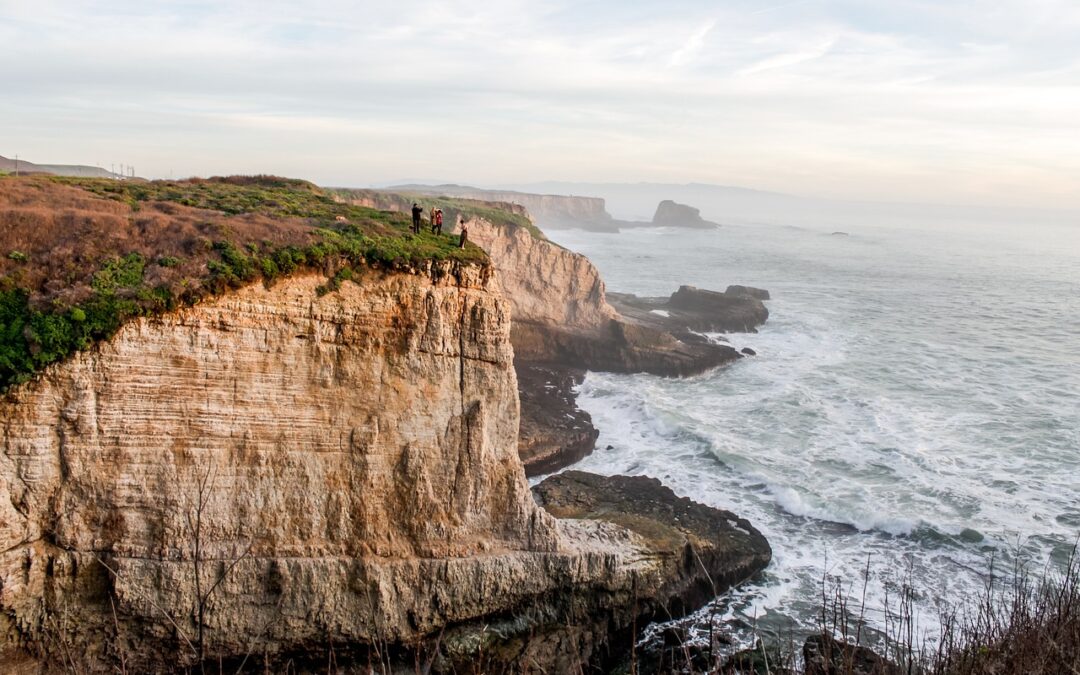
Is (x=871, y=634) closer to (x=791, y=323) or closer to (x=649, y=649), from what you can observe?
(x=649, y=649)

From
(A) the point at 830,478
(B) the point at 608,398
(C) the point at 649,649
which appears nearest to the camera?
(C) the point at 649,649

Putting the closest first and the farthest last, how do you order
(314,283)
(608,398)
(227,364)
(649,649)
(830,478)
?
(227,364)
(314,283)
(649,649)
(830,478)
(608,398)

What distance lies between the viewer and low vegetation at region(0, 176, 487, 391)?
12.2 metres

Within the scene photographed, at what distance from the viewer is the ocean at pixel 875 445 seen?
19109 millimetres

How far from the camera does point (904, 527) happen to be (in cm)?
2095

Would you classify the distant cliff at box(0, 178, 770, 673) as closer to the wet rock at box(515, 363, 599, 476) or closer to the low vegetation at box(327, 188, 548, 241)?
the wet rock at box(515, 363, 599, 476)

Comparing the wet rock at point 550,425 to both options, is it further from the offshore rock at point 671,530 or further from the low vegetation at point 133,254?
the low vegetation at point 133,254

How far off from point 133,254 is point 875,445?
1004 inches

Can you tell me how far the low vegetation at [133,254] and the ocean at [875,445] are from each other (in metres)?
10.3

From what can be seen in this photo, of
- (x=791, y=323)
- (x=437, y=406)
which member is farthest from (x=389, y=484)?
(x=791, y=323)

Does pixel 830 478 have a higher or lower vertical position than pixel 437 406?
lower

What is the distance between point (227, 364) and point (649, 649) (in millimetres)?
11331

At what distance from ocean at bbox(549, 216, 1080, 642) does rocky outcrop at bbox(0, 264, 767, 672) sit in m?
5.64

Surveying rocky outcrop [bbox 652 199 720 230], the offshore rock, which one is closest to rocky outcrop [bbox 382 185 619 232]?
rocky outcrop [bbox 652 199 720 230]
